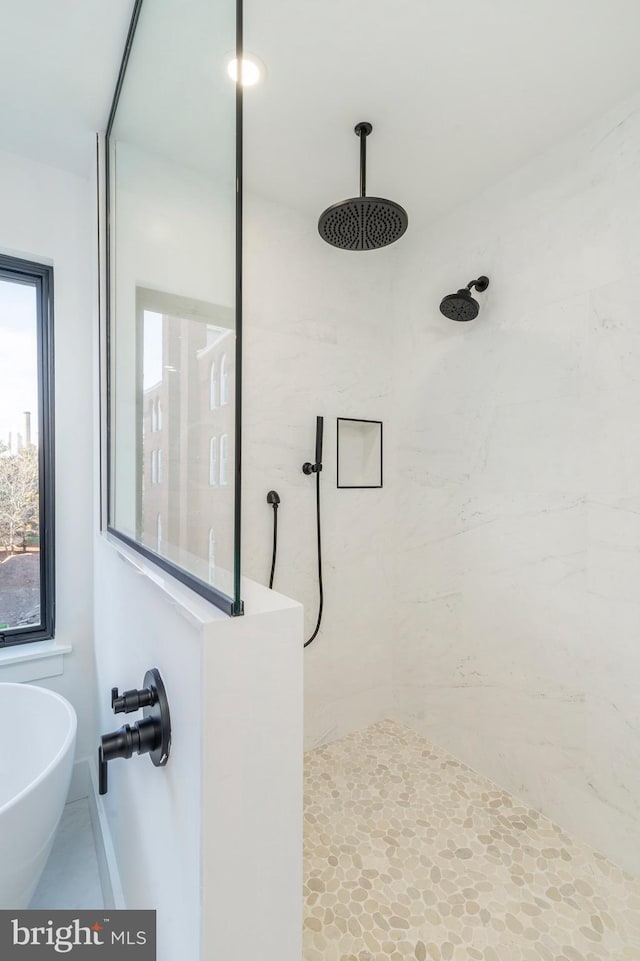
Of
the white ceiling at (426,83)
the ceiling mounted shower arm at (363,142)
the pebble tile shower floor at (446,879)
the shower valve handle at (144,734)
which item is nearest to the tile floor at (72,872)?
the pebble tile shower floor at (446,879)

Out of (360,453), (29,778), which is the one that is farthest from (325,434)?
(29,778)

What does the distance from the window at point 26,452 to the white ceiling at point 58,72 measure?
0.44 m

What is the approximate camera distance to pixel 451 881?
1451 mm

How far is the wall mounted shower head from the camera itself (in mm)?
1833

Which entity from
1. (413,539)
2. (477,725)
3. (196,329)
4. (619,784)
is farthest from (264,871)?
(413,539)

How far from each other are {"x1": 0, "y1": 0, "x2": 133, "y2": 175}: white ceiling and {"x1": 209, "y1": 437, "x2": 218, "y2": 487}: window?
1.28m

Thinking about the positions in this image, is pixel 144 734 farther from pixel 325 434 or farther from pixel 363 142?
pixel 363 142

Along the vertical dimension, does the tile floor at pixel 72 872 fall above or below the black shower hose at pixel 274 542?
below

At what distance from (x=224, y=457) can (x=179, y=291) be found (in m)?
0.46

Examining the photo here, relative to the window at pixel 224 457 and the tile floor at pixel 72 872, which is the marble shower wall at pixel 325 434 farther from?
the window at pixel 224 457

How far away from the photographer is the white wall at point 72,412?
A: 1814 millimetres

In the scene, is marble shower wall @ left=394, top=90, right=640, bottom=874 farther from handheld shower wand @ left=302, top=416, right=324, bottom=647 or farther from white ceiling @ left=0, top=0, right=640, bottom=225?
handheld shower wand @ left=302, top=416, right=324, bottom=647

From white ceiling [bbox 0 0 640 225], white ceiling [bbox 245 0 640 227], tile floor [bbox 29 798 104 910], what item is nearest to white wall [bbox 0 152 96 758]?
white ceiling [bbox 0 0 640 225]

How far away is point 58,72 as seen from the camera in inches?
54.9
